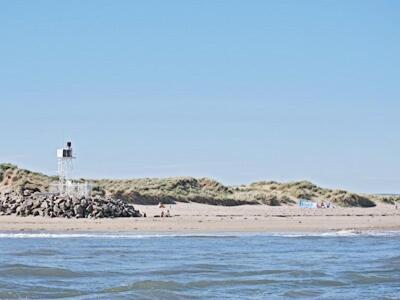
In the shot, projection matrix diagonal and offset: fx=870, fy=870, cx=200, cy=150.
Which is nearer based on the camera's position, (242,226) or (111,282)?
(111,282)

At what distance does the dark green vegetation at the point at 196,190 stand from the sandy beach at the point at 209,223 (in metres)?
4.91

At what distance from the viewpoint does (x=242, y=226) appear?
30.3 m

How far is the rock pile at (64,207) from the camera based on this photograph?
3209cm

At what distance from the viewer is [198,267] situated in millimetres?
18266

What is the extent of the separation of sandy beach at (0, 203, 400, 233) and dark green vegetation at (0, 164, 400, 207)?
4912mm

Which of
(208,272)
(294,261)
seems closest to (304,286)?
(208,272)

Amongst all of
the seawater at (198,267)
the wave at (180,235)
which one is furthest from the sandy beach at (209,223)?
the seawater at (198,267)

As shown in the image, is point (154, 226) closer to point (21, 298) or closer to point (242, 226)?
point (242, 226)

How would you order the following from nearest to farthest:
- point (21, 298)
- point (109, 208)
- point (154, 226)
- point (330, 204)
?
point (21, 298)
point (154, 226)
point (109, 208)
point (330, 204)

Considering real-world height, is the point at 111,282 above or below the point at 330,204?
below

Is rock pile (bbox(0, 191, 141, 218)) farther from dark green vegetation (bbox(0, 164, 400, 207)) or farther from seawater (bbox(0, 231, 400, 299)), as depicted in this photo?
seawater (bbox(0, 231, 400, 299))

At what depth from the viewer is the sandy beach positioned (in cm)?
2927

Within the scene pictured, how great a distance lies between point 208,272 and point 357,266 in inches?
140

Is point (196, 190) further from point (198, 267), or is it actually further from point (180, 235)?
point (198, 267)
